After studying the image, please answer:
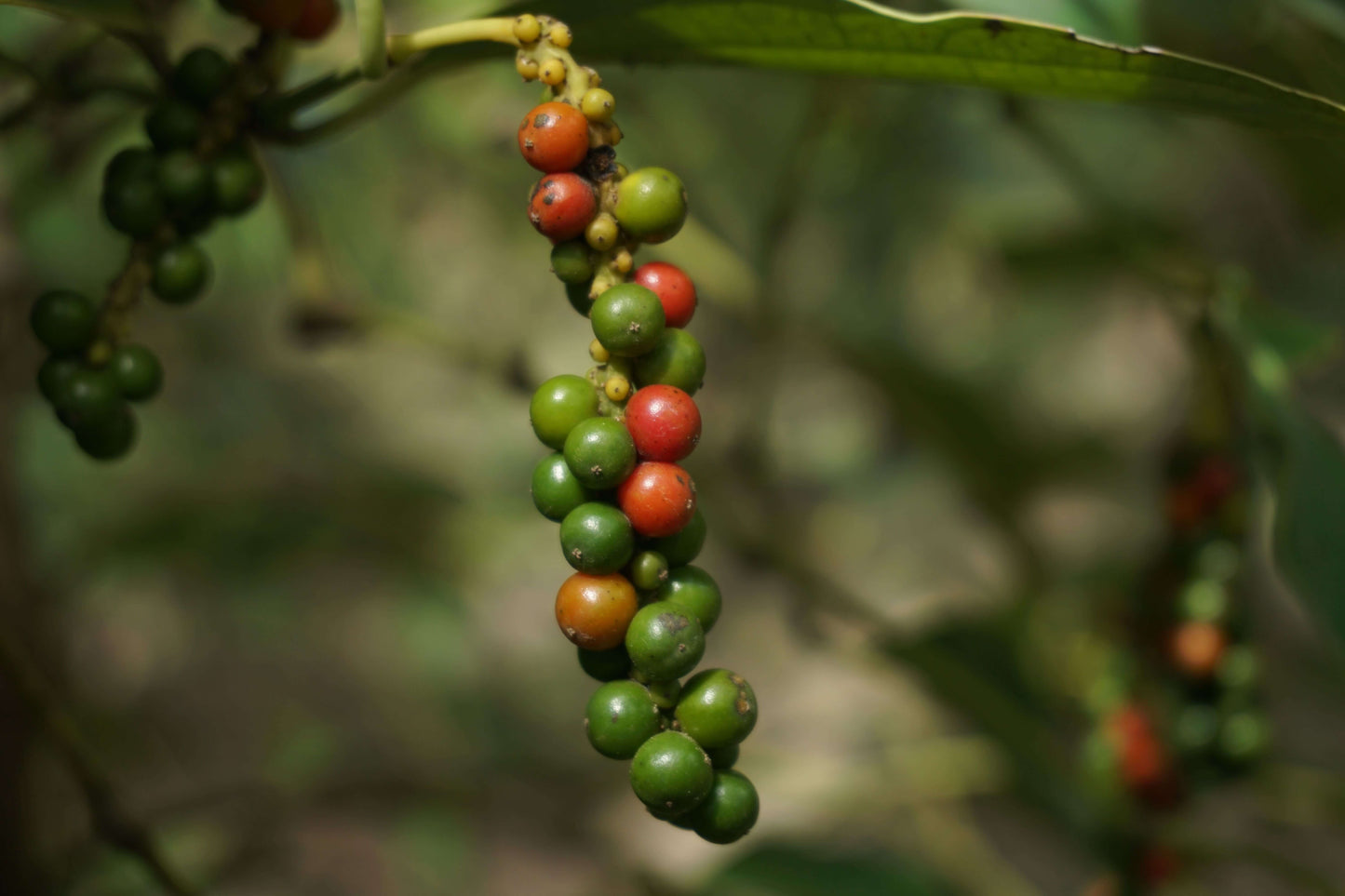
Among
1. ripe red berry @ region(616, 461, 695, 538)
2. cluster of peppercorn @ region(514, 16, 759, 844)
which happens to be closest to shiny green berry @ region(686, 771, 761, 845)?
cluster of peppercorn @ region(514, 16, 759, 844)

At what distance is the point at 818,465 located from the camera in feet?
5.45

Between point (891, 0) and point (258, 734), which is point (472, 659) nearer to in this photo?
point (258, 734)

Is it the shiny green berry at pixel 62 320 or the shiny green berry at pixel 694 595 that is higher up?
the shiny green berry at pixel 694 595

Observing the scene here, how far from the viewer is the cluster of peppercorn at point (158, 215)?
20.0 inches

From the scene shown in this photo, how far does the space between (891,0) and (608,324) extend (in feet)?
1.79

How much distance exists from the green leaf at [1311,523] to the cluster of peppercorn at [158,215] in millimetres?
564

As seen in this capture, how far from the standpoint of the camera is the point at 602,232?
44 centimetres

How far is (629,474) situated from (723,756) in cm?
12

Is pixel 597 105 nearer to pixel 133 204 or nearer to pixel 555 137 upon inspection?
pixel 555 137

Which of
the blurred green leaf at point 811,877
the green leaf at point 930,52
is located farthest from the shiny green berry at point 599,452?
the blurred green leaf at point 811,877

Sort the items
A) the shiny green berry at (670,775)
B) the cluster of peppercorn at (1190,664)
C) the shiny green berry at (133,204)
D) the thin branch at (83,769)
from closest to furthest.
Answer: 1. the shiny green berry at (670,775)
2. the shiny green berry at (133,204)
3. the thin branch at (83,769)
4. the cluster of peppercorn at (1190,664)

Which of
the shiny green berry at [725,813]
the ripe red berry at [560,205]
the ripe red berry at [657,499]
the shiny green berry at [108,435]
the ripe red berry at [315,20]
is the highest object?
the ripe red berry at [315,20]

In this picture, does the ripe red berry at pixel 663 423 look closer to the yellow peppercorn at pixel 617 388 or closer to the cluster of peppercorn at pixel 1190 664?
the yellow peppercorn at pixel 617 388

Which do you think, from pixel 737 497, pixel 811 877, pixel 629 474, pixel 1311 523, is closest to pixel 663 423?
pixel 629 474
